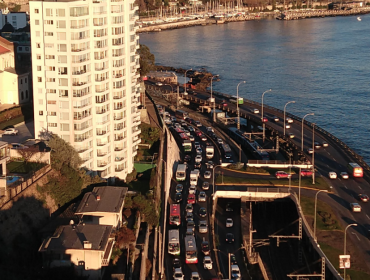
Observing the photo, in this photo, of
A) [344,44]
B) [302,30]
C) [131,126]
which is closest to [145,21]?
[302,30]

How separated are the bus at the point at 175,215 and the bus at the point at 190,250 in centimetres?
187

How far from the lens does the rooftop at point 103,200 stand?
28.4 m

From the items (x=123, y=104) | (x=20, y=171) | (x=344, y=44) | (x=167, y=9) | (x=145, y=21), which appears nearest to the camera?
(x=20, y=171)

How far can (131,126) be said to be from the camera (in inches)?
1430

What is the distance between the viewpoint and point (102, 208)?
2850 centimetres

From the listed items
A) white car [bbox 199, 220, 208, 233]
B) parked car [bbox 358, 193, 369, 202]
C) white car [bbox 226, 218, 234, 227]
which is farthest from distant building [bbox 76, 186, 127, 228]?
parked car [bbox 358, 193, 369, 202]

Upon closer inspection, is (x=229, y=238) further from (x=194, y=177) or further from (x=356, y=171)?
(x=356, y=171)

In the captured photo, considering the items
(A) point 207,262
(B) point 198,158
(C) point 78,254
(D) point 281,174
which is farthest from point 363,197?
(C) point 78,254

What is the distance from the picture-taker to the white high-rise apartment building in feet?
107

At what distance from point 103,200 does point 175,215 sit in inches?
245

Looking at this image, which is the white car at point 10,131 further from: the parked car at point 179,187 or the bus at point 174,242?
the bus at point 174,242

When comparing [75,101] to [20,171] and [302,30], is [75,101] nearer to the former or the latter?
[20,171]

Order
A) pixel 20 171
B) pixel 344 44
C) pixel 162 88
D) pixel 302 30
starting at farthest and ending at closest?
pixel 302 30 → pixel 344 44 → pixel 162 88 → pixel 20 171

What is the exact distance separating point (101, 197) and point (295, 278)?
9666 millimetres
